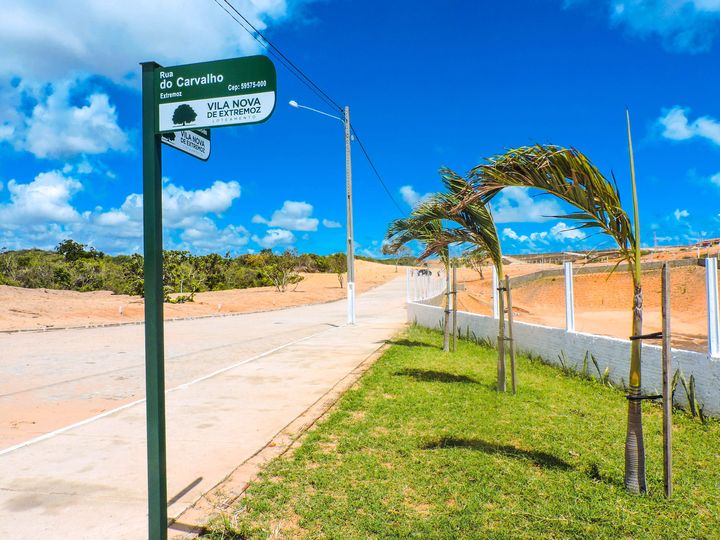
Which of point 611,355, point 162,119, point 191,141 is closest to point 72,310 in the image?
point 611,355

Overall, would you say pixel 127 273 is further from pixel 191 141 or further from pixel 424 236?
pixel 191 141

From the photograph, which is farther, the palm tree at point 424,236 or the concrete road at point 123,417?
the palm tree at point 424,236

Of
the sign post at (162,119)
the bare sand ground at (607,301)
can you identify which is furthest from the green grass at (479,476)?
the bare sand ground at (607,301)

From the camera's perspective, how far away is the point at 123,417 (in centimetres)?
641

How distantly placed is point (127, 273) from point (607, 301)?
3269 cm

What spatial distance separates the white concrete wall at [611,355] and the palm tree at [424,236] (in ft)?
5.19

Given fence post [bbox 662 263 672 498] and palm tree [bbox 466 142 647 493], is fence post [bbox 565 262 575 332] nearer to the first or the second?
palm tree [bbox 466 142 647 493]

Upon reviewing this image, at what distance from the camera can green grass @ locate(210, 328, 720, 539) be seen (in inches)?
134

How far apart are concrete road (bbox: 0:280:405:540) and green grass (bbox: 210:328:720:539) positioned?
736 millimetres

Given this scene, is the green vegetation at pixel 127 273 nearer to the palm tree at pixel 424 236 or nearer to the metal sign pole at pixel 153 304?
the palm tree at pixel 424 236

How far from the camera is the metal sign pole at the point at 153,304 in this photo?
269 cm

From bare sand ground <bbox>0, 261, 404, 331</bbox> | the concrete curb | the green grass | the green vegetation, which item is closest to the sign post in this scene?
the concrete curb

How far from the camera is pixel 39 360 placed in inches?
450

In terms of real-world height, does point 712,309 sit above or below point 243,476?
above
